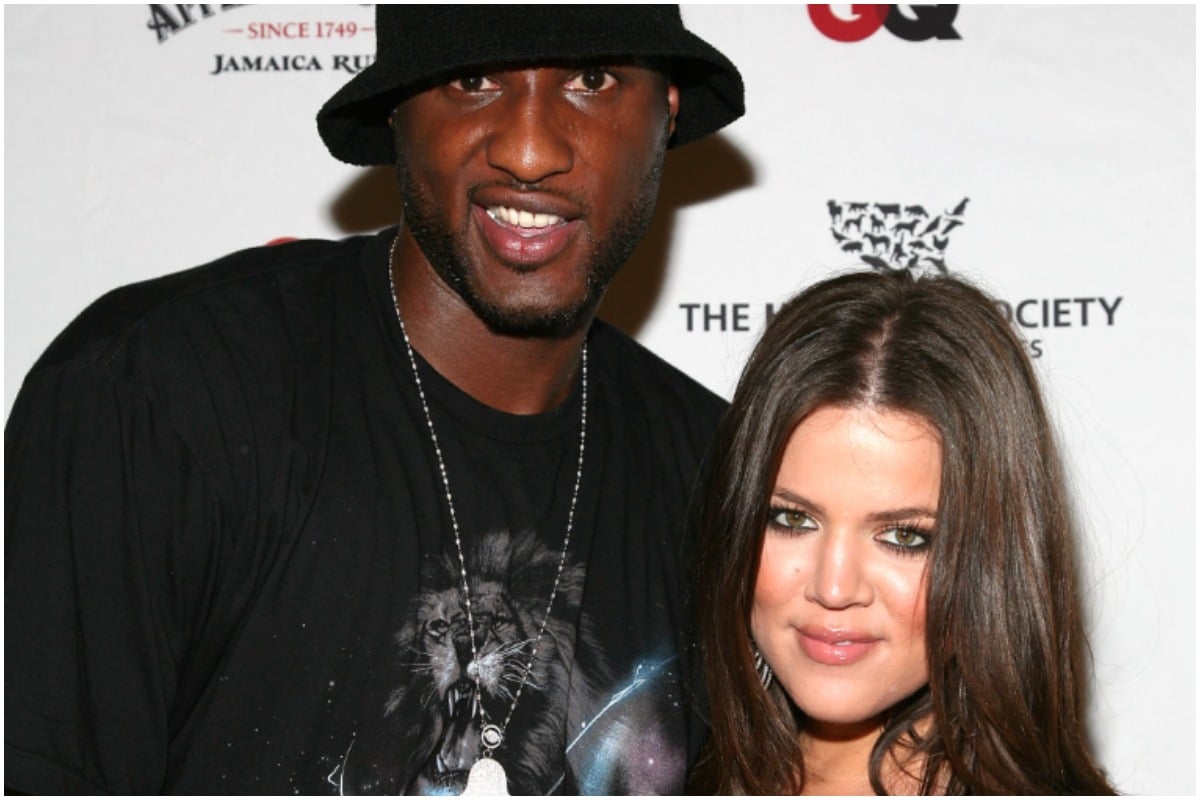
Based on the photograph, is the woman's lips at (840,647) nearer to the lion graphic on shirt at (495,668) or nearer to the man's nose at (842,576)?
the man's nose at (842,576)

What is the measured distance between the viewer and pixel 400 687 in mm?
1641

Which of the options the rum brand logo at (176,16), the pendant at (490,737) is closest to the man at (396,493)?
the pendant at (490,737)

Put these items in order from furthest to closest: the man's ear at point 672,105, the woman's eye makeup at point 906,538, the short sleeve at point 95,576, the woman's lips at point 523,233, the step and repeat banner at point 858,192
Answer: the step and repeat banner at point 858,192 → the man's ear at point 672,105 → the woman's lips at point 523,233 → the woman's eye makeup at point 906,538 → the short sleeve at point 95,576

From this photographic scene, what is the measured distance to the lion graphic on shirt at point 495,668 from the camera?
165cm

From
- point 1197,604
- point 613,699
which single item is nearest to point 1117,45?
point 1197,604

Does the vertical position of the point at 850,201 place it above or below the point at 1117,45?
below

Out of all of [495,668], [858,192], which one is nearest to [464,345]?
[495,668]

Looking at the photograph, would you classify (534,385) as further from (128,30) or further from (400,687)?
(128,30)

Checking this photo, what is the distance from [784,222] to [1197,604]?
0.92 m

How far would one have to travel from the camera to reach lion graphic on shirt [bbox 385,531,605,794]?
1.65m

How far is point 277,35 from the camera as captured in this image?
2453 mm

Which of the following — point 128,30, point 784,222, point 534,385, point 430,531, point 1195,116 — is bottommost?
point 430,531

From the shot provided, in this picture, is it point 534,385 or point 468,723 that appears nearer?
point 468,723

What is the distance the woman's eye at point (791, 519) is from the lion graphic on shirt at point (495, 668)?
10.4 inches
